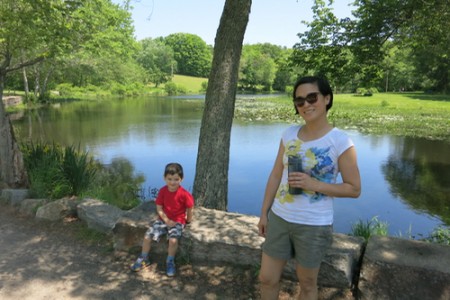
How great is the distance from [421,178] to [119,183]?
8.50 m

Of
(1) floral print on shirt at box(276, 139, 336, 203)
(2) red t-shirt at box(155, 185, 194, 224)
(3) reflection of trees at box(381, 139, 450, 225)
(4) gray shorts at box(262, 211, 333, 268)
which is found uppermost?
(1) floral print on shirt at box(276, 139, 336, 203)

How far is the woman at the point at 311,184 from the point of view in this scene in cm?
204

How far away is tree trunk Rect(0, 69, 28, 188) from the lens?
6684 mm

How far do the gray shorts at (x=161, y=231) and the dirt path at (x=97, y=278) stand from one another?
0.29 m

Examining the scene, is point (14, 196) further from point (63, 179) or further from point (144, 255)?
point (144, 255)

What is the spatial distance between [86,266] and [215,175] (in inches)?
70.3

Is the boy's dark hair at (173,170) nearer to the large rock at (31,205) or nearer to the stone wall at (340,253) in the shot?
the stone wall at (340,253)

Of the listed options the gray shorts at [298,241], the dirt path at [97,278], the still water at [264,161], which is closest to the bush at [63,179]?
the dirt path at [97,278]

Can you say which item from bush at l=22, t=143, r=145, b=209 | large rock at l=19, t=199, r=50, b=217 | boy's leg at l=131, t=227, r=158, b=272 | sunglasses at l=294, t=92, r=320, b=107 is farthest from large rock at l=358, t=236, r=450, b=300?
large rock at l=19, t=199, r=50, b=217

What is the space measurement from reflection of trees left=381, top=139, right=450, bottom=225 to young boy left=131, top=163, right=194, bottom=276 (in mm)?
6153

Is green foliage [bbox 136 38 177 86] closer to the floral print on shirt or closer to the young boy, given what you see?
the young boy

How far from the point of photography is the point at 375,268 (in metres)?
2.71

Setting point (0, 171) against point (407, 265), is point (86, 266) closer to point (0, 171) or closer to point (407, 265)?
point (407, 265)

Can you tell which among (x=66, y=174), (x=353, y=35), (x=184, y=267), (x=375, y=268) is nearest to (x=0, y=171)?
(x=66, y=174)
